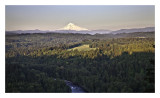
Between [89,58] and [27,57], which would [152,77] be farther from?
[27,57]

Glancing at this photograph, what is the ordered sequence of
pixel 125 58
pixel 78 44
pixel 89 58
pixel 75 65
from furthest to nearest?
1. pixel 78 44
2. pixel 89 58
3. pixel 75 65
4. pixel 125 58
